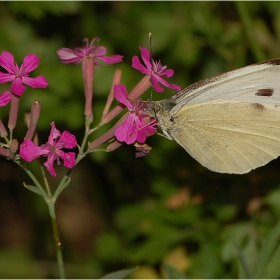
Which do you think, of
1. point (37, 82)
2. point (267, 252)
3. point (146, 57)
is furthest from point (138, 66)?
point (267, 252)

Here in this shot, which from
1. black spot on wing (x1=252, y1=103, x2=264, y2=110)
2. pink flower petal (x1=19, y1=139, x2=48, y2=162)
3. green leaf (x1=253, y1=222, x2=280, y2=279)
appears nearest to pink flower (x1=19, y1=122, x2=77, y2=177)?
pink flower petal (x1=19, y1=139, x2=48, y2=162)

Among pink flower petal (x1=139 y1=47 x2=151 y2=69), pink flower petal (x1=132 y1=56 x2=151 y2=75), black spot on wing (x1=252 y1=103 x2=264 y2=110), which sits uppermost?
pink flower petal (x1=139 y1=47 x2=151 y2=69)

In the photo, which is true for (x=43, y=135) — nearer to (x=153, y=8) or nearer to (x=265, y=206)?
(x=153, y=8)

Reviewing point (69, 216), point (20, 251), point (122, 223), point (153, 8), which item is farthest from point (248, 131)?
point (69, 216)

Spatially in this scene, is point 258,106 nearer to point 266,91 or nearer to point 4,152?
point 266,91

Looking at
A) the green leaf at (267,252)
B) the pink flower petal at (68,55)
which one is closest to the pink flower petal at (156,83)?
the pink flower petal at (68,55)

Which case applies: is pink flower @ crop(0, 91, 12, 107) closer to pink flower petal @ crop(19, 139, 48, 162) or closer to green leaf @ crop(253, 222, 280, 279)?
pink flower petal @ crop(19, 139, 48, 162)

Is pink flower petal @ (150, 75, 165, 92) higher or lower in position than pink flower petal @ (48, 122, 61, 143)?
higher
